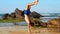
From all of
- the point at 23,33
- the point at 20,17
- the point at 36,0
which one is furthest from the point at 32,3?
the point at 20,17

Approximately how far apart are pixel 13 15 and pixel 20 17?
7.49 ft

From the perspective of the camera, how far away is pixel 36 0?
5789mm

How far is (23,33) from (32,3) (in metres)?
6.67

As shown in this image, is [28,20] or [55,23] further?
[55,23]

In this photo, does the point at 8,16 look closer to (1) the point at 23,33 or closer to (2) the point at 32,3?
(1) the point at 23,33

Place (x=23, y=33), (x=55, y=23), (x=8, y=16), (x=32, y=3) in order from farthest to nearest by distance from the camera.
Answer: (x=8, y=16) < (x=55, y=23) < (x=23, y=33) < (x=32, y=3)

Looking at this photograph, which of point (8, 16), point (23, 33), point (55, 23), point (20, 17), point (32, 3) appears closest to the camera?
point (32, 3)

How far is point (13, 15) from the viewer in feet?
87.0

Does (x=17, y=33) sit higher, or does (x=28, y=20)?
(x=28, y=20)

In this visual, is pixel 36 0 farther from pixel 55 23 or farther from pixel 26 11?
pixel 55 23

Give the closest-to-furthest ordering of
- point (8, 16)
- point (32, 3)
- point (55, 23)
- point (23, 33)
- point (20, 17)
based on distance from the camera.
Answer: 1. point (32, 3)
2. point (23, 33)
3. point (55, 23)
4. point (20, 17)
5. point (8, 16)

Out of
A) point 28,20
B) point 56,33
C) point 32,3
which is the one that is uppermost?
point 32,3

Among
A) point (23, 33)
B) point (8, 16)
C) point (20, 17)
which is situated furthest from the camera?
point (8, 16)

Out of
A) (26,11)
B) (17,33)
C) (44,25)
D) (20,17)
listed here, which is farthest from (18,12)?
(26,11)
